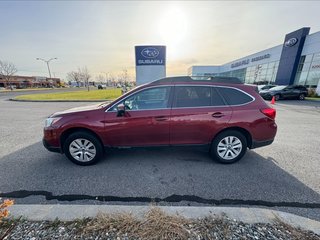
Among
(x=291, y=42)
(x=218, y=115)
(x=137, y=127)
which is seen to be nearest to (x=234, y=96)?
(x=218, y=115)

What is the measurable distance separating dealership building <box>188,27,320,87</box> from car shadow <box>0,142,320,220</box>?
21.3 m

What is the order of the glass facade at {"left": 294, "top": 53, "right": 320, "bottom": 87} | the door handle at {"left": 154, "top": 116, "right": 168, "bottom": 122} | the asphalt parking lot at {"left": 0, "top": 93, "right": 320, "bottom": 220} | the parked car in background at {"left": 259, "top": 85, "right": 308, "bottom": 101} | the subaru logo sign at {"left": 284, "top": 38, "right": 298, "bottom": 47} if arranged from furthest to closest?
the subaru logo sign at {"left": 284, "top": 38, "right": 298, "bottom": 47} → the glass facade at {"left": 294, "top": 53, "right": 320, "bottom": 87} → the parked car in background at {"left": 259, "top": 85, "right": 308, "bottom": 101} → the door handle at {"left": 154, "top": 116, "right": 168, "bottom": 122} → the asphalt parking lot at {"left": 0, "top": 93, "right": 320, "bottom": 220}

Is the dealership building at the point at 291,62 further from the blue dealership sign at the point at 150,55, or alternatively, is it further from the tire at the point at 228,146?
the tire at the point at 228,146

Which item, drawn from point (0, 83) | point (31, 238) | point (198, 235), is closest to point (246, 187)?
point (198, 235)

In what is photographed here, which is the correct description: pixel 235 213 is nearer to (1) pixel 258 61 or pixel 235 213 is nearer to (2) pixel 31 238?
(2) pixel 31 238

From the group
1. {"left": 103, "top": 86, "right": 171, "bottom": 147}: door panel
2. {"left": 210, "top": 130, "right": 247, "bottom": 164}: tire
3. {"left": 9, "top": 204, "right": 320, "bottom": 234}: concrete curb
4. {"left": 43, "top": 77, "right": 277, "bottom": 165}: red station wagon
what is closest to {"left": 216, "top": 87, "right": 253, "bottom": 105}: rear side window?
{"left": 43, "top": 77, "right": 277, "bottom": 165}: red station wagon

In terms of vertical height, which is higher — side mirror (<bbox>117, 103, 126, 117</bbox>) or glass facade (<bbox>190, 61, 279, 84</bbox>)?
glass facade (<bbox>190, 61, 279, 84</bbox>)

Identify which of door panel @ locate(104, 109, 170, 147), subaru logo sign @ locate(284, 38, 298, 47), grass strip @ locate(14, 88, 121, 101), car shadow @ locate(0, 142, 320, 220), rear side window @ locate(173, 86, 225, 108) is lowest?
grass strip @ locate(14, 88, 121, 101)

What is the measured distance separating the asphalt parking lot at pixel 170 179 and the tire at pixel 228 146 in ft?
0.61

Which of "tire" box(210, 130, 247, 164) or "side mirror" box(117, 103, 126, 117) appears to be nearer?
"side mirror" box(117, 103, 126, 117)

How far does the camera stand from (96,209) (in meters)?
2.39

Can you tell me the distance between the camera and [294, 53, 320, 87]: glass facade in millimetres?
23172

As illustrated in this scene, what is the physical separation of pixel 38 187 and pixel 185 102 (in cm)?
315

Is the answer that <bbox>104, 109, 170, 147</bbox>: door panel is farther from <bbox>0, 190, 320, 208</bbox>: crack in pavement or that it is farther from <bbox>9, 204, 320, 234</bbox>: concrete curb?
<bbox>9, 204, 320, 234</bbox>: concrete curb
